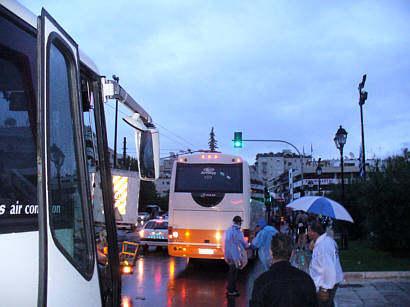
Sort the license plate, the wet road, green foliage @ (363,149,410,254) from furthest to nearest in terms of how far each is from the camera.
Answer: green foliage @ (363,149,410,254), the license plate, the wet road

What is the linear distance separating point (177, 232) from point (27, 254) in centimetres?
1109

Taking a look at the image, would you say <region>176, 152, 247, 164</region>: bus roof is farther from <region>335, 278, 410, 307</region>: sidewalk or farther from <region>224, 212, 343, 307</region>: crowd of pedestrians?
<region>335, 278, 410, 307</region>: sidewalk

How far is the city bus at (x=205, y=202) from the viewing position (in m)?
13.1

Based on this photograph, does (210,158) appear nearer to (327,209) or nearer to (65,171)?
(327,209)

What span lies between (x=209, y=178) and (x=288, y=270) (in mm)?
10281

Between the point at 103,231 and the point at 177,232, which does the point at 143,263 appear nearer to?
the point at 177,232

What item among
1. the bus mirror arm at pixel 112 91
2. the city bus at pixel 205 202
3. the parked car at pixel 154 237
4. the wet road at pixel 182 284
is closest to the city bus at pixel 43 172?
the bus mirror arm at pixel 112 91

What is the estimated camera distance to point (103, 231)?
3.58m

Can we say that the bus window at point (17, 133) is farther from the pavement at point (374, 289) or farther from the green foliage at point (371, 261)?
the green foliage at point (371, 261)

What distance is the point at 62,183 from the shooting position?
2555 millimetres

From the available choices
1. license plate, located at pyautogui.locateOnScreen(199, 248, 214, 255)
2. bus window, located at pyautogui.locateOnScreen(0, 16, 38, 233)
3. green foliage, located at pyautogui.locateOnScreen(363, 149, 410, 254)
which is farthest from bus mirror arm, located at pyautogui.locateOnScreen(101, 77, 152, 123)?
green foliage, located at pyautogui.locateOnScreen(363, 149, 410, 254)

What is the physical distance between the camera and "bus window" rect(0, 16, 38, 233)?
7.77ft

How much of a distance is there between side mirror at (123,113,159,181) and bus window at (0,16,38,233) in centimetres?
152

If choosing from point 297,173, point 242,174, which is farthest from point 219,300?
point 297,173
